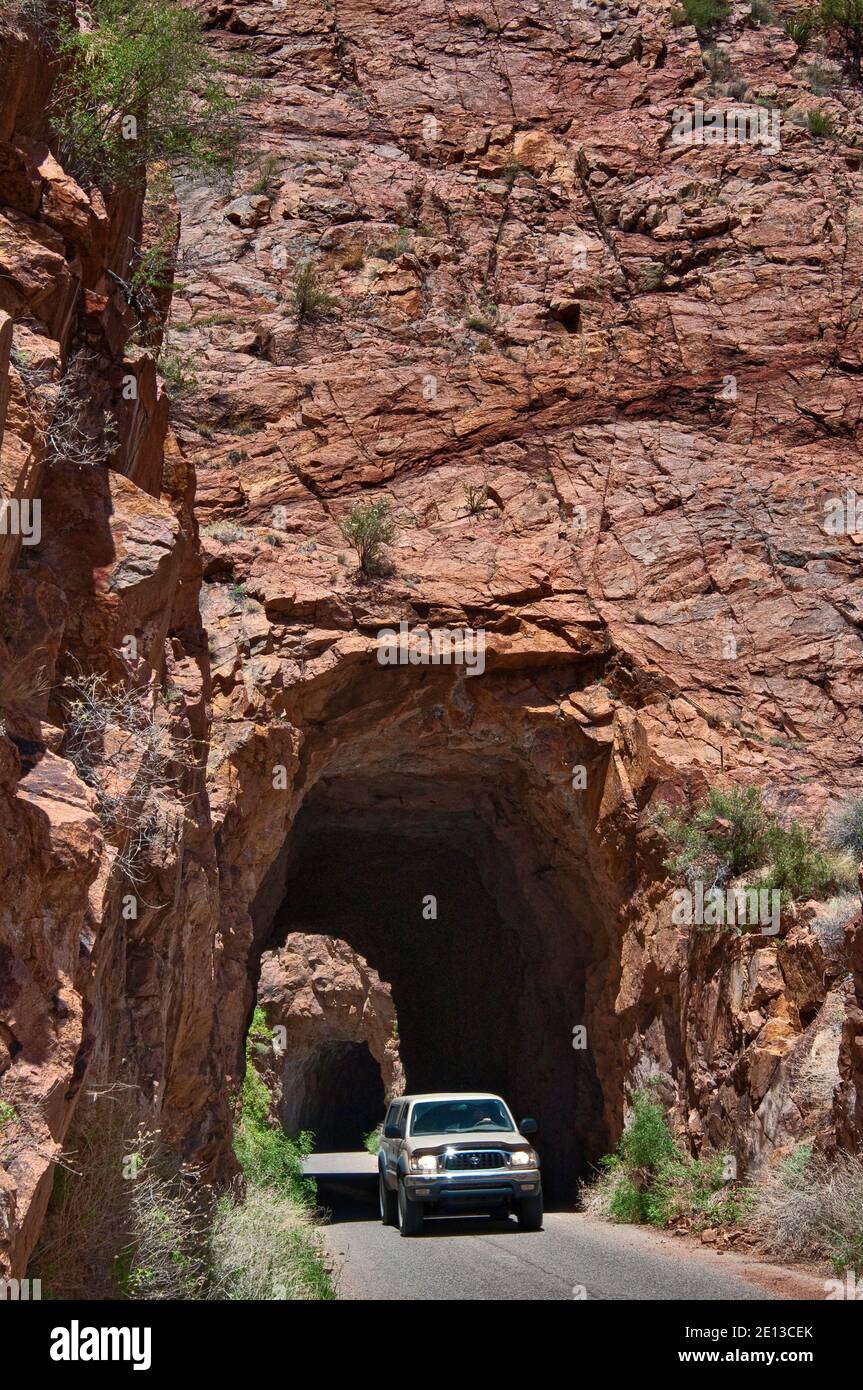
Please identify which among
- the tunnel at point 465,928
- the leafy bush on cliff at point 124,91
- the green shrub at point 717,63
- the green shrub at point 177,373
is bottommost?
the tunnel at point 465,928

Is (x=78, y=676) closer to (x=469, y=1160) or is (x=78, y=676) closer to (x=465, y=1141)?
(x=465, y=1141)

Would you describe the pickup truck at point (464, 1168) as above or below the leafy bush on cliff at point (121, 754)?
below

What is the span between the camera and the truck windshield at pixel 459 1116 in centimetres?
1443

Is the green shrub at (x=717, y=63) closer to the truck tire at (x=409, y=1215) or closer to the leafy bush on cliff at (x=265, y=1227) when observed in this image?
the leafy bush on cliff at (x=265, y=1227)

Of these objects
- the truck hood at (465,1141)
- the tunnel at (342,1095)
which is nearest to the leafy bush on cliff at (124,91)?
the truck hood at (465,1141)

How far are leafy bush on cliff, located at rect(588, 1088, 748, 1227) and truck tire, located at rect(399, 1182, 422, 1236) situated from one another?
2.77 metres

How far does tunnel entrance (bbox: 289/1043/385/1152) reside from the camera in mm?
43781

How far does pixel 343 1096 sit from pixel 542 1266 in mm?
36833

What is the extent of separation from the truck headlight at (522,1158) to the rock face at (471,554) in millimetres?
2368

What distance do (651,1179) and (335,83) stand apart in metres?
21.8

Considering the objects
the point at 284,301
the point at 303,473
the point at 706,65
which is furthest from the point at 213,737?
the point at 706,65

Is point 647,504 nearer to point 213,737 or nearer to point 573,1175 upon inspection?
point 213,737

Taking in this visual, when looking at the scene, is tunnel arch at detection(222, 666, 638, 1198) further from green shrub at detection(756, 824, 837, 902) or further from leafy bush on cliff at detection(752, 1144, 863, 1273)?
leafy bush on cliff at detection(752, 1144, 863, 1273)

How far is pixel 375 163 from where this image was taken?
23828 mm
